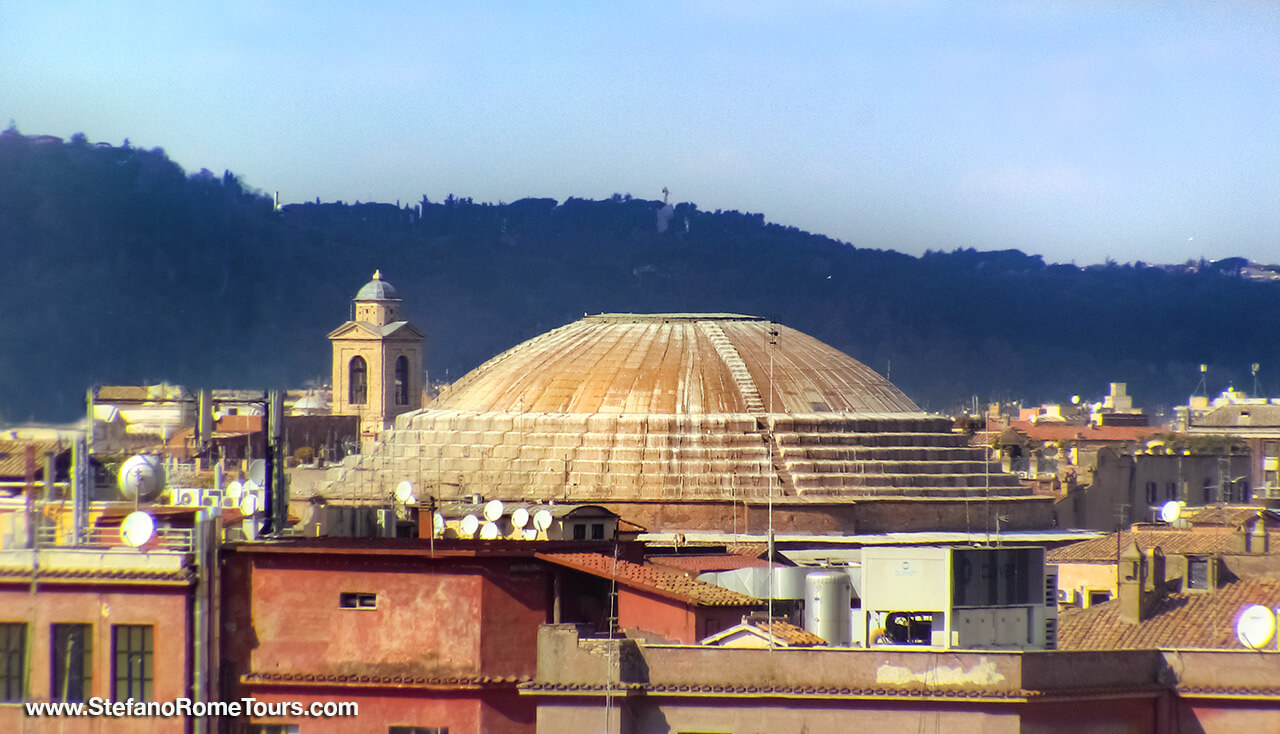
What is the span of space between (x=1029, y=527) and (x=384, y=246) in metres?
127

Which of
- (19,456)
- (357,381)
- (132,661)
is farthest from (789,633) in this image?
(357,381)

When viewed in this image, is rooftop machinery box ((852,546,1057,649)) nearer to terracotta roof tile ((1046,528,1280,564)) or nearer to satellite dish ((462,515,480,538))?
satellite dish ((462,515,480,538))

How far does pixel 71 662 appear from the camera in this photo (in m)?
25.7

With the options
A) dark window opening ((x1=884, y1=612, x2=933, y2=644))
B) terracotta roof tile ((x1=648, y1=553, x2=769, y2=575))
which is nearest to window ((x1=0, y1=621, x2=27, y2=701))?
dark window opening ((x1=884, y1=612, x2=933, y2=644))

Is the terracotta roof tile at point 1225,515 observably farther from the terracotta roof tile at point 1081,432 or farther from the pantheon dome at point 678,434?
the terracotta roof tile at point 1081,432

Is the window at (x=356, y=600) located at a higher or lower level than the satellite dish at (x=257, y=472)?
lower

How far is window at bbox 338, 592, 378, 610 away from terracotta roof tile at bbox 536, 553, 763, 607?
1878mm

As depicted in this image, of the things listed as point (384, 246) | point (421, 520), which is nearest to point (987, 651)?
point (421, 520)

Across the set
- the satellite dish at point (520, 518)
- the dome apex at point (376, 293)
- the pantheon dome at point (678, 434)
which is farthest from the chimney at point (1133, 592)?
the dome apex at point (376, 293)

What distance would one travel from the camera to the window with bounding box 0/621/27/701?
83.4 ft

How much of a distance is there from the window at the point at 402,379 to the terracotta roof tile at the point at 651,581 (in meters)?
80.4

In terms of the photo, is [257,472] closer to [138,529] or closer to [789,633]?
[138,529]

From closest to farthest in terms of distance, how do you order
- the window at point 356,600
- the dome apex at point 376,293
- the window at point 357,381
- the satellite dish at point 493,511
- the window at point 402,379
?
the window at point 356,600, the satellite dish at point 493,511, the window at point 357,381, the window at point 402,379, the dome apex at point 376,293

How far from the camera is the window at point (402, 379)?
109250mm
